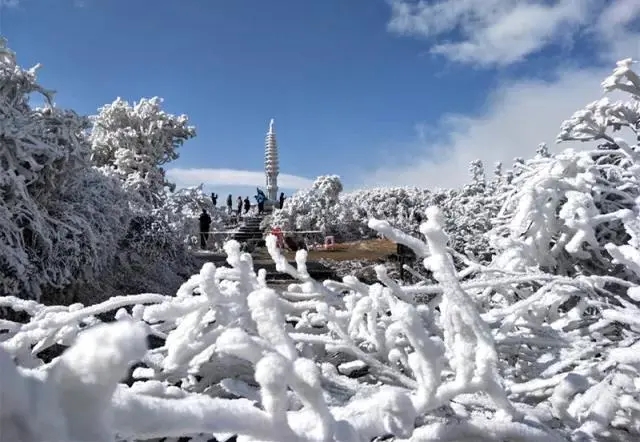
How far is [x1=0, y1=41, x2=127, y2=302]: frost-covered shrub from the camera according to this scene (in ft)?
20.3

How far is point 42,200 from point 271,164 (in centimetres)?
5098

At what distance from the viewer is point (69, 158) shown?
743 cm

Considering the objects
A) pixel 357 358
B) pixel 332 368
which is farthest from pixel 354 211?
pixel 332 368

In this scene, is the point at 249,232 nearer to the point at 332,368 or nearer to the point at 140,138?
the point at 140,138

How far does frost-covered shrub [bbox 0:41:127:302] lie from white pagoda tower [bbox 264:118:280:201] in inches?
1908

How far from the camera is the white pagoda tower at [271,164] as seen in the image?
5741 cm

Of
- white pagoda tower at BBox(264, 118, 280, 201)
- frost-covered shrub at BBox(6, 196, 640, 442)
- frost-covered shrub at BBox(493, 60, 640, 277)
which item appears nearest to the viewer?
frost-covered shrub at BBox(6, 196, 640, 442)

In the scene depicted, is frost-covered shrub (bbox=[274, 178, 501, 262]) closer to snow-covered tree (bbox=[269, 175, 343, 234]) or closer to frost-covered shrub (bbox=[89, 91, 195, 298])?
snow-covered tree (bbox=[269, 175, 343, 234])

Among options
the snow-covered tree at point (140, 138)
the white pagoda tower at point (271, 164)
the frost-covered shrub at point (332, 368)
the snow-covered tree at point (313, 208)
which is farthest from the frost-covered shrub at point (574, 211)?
the white pagoda tower at point (271, 164)

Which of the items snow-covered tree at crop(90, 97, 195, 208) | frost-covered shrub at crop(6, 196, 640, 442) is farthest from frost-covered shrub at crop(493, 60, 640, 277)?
snow-covered tree at crop(90, 97, 195, 208)

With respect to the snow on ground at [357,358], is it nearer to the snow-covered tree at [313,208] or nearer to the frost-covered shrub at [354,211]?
the frost-covered shrub at [354,211]

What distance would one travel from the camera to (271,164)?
57812mm

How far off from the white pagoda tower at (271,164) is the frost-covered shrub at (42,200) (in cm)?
4847

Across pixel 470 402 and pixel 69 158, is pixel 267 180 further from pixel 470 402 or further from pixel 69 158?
pixel 470 402
